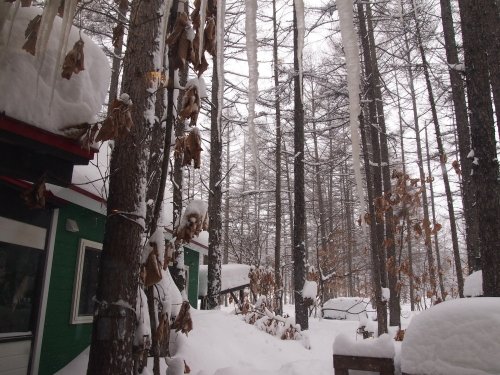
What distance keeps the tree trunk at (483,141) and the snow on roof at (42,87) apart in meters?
4.49

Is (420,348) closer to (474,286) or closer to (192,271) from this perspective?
(474,286)

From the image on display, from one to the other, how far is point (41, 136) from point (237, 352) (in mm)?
5428

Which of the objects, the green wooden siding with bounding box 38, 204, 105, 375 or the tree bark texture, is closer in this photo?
the green wooden siding with bounding box 38, 204, 105, 375

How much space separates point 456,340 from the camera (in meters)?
2.82

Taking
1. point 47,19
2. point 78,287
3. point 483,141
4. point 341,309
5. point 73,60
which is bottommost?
point 341,309

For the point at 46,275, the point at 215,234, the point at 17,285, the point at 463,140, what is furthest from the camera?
the point at 215,234

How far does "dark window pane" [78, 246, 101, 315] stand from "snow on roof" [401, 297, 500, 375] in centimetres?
540

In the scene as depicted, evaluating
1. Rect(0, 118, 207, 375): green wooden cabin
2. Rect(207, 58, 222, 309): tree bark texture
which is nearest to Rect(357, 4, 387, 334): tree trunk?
Rect(207, 58, 222, 309): tree bark texture

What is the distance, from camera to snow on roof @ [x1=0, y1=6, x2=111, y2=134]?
2797 millimetres

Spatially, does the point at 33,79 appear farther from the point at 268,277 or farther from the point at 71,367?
the point at 268,277

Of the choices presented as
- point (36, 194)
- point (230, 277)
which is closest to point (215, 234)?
point (230, 277)

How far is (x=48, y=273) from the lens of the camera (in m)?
5.73

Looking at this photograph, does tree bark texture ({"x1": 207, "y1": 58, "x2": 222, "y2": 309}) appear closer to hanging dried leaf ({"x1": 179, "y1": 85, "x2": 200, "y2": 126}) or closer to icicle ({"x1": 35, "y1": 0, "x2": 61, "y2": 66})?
hanging dried leaf ({"x1": 179, "y1": 85, "x2": 200, "y2": 126})

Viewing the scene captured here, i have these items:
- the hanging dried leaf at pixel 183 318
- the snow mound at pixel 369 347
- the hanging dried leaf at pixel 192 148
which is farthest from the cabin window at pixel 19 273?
the snow mound at pixel 369 347
